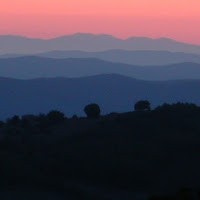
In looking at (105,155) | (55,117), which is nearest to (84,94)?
(55,117)

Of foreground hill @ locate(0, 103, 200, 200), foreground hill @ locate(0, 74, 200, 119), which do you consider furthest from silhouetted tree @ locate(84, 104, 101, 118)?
foreground hill @ locate(0, 74, 200, 119)

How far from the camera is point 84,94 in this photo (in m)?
145

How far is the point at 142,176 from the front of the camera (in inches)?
1209

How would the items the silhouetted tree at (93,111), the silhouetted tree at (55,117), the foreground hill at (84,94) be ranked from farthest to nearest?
the foreground hill at (84,94) → the silhouetted tree at (93,111) → the silhouetted tree at (55,117)

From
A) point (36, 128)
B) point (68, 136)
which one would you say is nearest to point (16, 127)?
point (36, 128)

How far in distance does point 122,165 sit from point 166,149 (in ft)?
9.85

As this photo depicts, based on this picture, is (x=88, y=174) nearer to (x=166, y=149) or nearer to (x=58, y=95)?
(x=166, y=149)

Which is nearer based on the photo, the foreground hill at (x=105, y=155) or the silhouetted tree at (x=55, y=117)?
the foreground hill at (x=105, y=155)

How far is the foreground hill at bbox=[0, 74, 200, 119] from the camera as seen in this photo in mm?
131625

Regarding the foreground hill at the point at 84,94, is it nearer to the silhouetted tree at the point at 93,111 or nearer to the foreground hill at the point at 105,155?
the silhouetted tree at the point at 93,111

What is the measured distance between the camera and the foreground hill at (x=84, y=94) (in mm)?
131625

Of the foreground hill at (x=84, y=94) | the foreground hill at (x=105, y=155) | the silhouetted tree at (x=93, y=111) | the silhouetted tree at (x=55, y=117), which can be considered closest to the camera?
the foreground hill at (x=105, y=155)

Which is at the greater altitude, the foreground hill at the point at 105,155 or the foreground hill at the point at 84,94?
the foreground hill at the point at 84,94

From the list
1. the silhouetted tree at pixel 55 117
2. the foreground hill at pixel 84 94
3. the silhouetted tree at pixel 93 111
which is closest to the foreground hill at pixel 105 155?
the silhouetted tree at pixel 55 117
